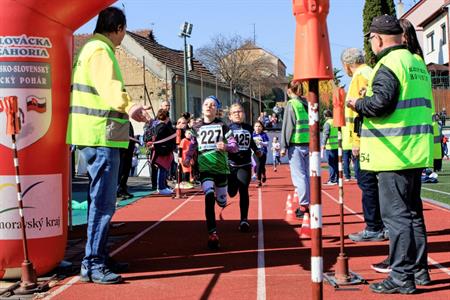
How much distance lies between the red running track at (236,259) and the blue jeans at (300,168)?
516 millimetres

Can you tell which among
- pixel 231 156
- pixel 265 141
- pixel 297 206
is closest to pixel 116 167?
pixel 231 156

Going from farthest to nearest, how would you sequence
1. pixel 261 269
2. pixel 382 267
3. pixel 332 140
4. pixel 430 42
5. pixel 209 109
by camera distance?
pixel 430 42 < pixel 332 140 < pixel 209 109 < pixel 261 269 < pixel 382 267

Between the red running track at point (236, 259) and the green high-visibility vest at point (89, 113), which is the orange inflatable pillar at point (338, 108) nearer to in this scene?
the red running track at point (236, 259)

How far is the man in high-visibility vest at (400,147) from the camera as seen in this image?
490cm

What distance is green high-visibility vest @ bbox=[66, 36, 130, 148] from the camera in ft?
17.5

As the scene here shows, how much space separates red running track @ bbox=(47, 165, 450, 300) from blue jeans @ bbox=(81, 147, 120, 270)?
31 cm

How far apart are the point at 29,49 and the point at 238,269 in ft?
9.79

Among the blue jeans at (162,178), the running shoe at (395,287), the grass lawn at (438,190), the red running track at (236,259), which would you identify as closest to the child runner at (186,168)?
the blue jeans at (162,178)

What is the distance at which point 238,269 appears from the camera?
5.90 metres

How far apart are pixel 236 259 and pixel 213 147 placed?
170cm

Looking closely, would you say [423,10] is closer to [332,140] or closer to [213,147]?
[332,140]

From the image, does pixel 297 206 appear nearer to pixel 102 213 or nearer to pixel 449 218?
pixel 449 218

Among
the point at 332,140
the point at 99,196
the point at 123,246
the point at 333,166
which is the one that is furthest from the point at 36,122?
the point at 333,166

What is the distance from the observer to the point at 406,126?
4953mm
